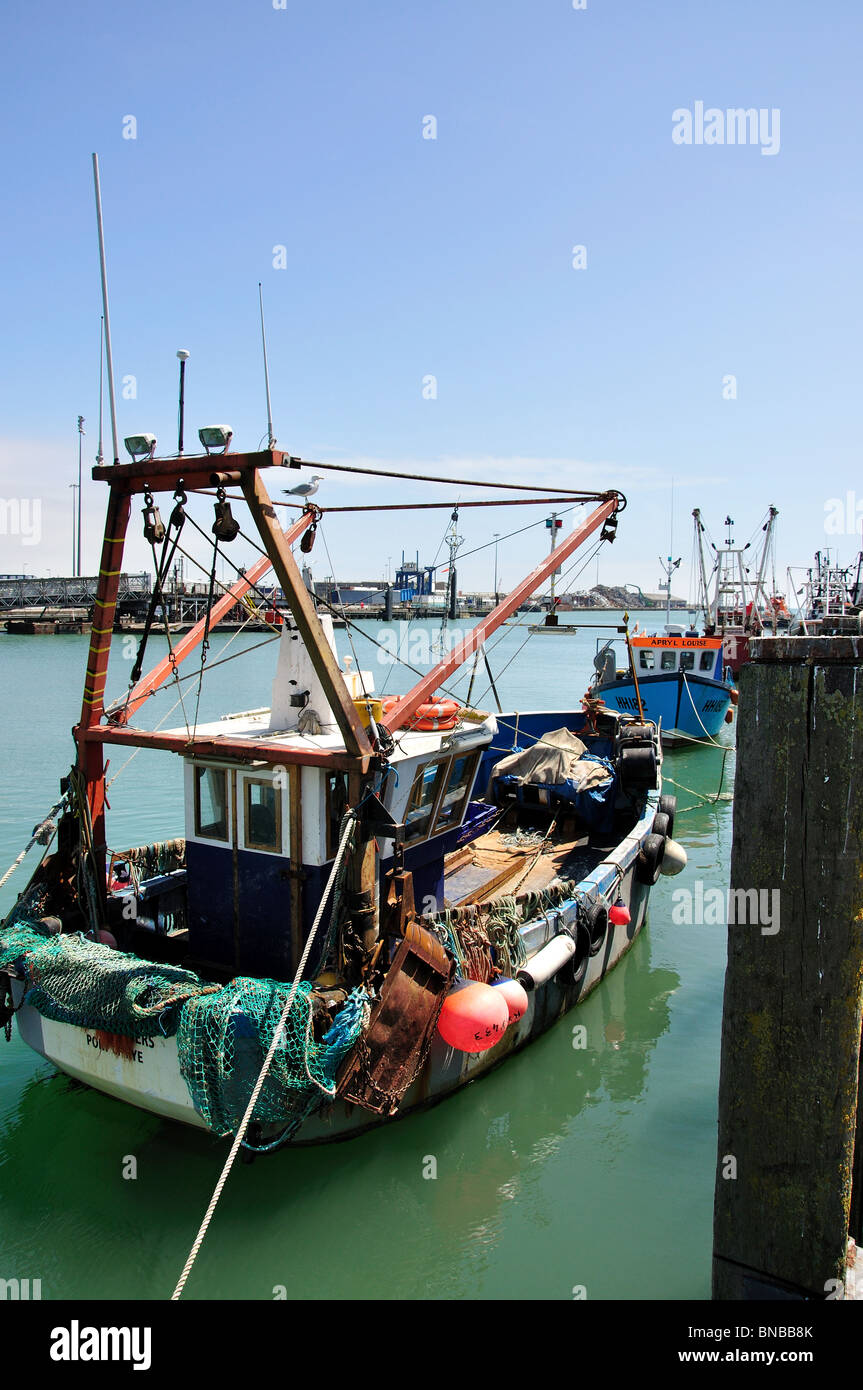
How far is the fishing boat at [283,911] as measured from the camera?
6684 millimetres

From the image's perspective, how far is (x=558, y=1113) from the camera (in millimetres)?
9062

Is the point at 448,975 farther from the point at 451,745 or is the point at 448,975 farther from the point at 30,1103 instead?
the point at 30,1103

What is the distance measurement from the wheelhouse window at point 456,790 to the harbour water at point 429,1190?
2.74 m

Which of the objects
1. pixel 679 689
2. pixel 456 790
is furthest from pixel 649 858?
pixel 679 689

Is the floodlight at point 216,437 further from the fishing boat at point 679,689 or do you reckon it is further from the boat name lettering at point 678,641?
the boat name lettering at point 678,641

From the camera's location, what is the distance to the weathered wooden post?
3170mm

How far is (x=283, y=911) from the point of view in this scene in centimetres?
787

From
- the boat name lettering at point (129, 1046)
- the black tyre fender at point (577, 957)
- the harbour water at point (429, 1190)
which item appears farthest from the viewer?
the black tyre fender at point (577, 957)

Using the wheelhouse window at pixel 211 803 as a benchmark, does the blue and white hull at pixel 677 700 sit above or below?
below

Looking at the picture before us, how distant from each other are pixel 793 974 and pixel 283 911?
212 inches

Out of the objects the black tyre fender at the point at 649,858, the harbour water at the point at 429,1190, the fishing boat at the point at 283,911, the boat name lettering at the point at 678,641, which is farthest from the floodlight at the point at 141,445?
the boat name lettering at the point at 678,641

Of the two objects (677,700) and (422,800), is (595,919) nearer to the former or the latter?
(422,800)
